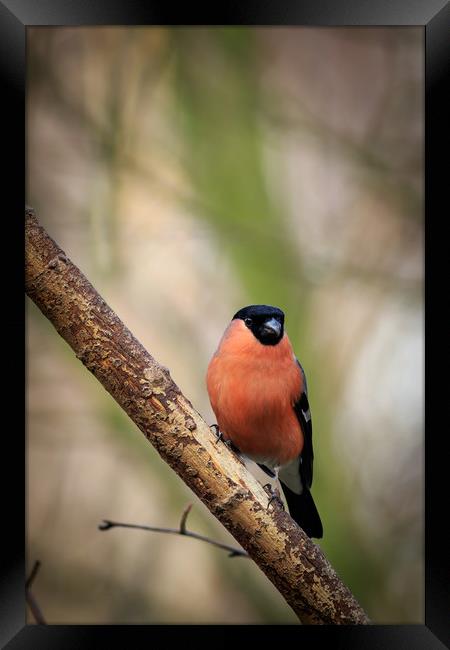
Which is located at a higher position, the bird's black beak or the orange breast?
the bird's black beak

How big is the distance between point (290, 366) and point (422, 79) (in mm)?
1096

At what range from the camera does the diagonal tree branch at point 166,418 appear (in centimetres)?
174

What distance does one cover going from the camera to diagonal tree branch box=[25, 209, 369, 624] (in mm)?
1735

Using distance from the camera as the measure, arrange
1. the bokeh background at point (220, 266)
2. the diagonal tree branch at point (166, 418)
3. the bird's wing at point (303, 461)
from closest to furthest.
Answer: the diagonal tree branch at point (166, 418)
the bokeh background at point (220, 266)
the bird's wing at point (303, 461)

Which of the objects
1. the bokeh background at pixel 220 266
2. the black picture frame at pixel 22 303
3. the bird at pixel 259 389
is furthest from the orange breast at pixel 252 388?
the black picture frame at pixel 22 303

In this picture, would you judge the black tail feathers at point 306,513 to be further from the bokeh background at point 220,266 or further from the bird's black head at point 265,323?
the bird's black head at point 265,323

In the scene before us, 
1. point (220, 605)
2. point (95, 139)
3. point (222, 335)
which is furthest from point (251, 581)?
point (95, 139)

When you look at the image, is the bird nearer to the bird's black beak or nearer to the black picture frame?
the bird's black beak

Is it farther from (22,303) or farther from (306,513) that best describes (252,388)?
(22,303)

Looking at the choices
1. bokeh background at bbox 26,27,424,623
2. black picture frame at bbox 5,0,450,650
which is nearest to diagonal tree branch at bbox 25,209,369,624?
black picture frame at bbox 5,0,450,650

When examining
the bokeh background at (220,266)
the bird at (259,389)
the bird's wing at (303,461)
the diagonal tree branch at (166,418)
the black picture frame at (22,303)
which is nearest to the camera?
the diagonal tree branch at (166,418)

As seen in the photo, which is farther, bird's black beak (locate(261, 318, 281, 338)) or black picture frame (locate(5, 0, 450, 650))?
bird's black beak (locate(261, 318, 281, 338))

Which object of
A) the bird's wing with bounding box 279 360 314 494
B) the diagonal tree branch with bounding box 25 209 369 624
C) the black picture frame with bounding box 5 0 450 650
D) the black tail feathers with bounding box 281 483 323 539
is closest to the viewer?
the diagonal tree branch with bounding box 25 209 369 624

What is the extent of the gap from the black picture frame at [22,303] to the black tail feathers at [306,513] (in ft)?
1.89
